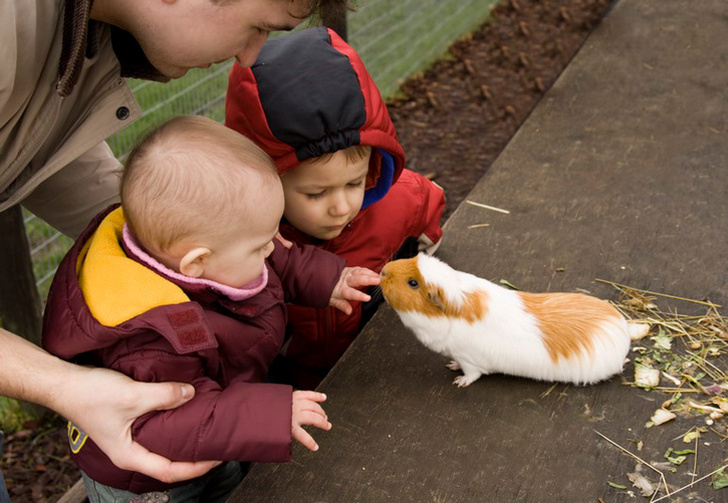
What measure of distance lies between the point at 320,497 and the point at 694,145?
2287 mm

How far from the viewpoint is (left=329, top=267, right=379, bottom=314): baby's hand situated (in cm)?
229

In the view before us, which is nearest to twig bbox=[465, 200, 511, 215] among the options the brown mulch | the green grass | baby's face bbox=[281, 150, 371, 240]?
baby's face bbox=[281, 150, 371, 240]

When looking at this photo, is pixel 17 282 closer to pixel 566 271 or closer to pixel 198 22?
pixel 198 22

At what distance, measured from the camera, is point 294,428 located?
1.73m

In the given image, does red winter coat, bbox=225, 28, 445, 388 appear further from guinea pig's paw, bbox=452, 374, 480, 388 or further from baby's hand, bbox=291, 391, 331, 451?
baby's hand, bbox=291, 391, 331, 451

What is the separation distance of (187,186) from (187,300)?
0.26 metres

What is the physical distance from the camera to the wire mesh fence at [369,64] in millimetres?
3971

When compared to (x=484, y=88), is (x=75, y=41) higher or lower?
higher

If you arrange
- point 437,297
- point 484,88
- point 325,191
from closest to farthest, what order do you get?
point 437,297 → point 325,191 → point 484,88

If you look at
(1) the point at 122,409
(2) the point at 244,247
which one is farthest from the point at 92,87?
(1) the point at 122,409

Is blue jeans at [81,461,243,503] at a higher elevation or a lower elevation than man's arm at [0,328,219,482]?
lower

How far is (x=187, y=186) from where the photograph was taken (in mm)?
1731

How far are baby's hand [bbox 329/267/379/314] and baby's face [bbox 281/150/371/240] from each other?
0.21 metres

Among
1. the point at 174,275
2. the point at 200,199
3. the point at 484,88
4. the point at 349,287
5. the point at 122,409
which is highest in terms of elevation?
the point at 200,199
